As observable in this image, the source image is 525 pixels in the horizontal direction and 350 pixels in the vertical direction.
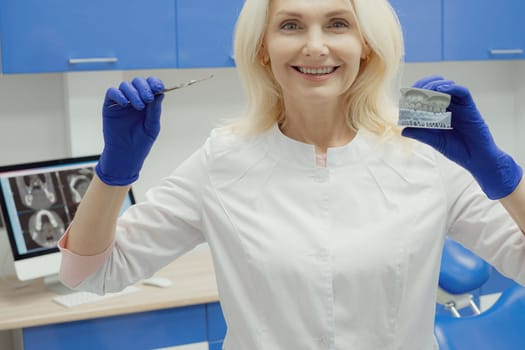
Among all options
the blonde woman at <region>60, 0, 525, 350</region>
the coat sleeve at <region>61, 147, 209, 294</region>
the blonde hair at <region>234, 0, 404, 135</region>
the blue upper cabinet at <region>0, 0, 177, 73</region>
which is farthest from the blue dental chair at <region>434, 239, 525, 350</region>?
the blue upper cabinet at <region>0, 0, 177, 73</region>

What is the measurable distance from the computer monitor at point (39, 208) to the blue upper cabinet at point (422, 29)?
1.36 m

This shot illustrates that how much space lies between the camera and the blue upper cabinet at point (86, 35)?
263 centimetres

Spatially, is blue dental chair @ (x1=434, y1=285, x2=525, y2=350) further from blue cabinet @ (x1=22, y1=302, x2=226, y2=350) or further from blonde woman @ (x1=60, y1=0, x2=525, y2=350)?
blue cabinet @ (x1=22, y1=302, x2=226, y2=350)

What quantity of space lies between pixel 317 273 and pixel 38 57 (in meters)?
1.56

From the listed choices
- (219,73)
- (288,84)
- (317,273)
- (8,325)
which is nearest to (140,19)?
(219,73)

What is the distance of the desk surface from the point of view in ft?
8.06

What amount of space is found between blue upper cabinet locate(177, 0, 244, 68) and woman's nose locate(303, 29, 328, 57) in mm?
→ 1414

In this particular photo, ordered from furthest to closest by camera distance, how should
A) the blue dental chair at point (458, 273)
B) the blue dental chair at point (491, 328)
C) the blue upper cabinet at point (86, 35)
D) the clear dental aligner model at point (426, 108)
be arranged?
the blue upper cabinet at point (86, 35)
the blue dental chair at point (458, 273)
the blue dental chair at point (491, 328)
the clear dental aligner model at point (426, 108)

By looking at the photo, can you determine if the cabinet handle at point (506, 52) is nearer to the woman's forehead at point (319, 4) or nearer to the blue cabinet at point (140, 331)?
the blue cabinet at point (140, 331)

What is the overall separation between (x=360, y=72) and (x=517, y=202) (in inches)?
16.2

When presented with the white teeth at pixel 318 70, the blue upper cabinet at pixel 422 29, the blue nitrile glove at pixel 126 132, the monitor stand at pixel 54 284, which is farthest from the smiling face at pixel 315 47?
the blue upper cabinet at pixel 422 29

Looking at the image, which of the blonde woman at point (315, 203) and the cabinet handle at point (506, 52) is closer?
the blonde woman at point (315, 203)

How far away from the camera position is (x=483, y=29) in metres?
3.33

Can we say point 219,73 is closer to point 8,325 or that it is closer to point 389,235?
point 8,325
